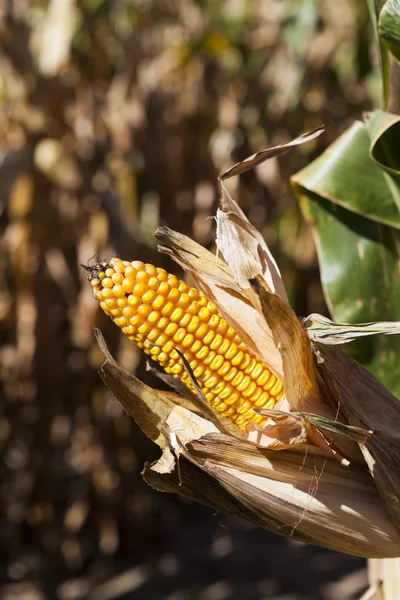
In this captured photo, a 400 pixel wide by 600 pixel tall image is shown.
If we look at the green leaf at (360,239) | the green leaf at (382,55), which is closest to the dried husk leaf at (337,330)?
the green leaf at (360,239)

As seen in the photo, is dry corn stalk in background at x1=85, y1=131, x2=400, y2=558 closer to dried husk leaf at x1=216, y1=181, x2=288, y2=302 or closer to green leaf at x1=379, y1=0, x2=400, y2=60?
dried husk leaf at x1=216, y1=181, x2=288, y2=302

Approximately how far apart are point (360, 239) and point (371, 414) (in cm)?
40

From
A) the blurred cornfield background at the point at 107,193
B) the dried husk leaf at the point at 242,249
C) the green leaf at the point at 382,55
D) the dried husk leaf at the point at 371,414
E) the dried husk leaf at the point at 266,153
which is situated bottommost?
the blurred cornfield background at the point at 107,193

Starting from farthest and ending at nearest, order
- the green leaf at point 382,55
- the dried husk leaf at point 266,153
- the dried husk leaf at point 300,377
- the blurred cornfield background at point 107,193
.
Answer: the blurred cornfield background at point 107,193, the green leaf at point 382,55, the dried husk leaf at point 266,153, the dried husk leaf at point 300,377

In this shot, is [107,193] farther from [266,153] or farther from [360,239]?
[266,153]

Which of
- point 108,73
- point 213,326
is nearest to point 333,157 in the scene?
point 213,326

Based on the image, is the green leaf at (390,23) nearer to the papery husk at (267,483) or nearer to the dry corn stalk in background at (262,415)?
the dry corn stalk in background at (262,415)

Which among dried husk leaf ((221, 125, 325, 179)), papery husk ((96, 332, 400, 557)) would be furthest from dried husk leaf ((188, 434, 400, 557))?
dried husk leaf ((221, 125, 325, 179))

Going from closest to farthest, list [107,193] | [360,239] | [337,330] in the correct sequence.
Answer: [337,330] < [360,239] < [107,193]

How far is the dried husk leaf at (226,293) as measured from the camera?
71 cm

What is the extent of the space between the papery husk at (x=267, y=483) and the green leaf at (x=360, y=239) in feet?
0.98

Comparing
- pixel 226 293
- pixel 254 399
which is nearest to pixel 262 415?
pixel 254 399

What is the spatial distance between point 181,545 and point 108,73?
225cm

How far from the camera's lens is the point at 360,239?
1.02 meters
